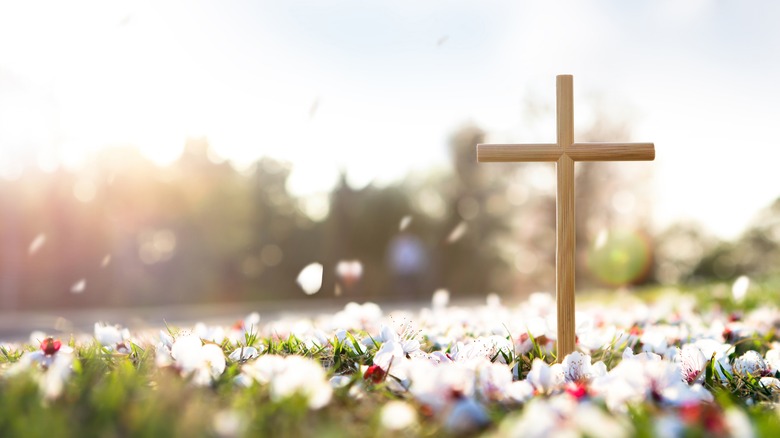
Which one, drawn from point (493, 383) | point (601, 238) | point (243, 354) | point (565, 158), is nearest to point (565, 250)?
point (565, 158)

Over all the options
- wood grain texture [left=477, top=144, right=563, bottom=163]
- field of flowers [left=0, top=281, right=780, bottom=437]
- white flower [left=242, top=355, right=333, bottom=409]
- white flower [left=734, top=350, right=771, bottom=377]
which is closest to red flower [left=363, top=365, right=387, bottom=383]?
field of flowers [left=0, top=281, right=780, bottom=437]

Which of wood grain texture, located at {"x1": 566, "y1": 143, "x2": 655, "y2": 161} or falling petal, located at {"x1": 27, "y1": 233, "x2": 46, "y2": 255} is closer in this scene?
wood grain texture, located at {"x1": 566, "y1": 143, "x2": 655, "y2": 161}

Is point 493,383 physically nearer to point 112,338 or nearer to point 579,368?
point 579,368

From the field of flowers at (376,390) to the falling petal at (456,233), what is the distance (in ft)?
60.5

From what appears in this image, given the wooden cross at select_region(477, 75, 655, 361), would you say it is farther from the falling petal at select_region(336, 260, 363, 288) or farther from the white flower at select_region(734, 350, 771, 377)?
the falling petal at select_region(336, 260, 363, 288)

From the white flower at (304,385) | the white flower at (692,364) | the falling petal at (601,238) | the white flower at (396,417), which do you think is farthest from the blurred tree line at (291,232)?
the white flower at (396,417)

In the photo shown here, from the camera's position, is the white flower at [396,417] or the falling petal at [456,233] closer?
the white flower at [396,417]

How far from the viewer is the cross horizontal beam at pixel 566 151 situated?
3070mm

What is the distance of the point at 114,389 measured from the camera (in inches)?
76.4

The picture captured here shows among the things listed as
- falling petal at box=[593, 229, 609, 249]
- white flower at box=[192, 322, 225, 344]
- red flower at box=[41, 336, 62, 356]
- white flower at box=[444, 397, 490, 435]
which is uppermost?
red flower at box=[41, 336, 62, 356]

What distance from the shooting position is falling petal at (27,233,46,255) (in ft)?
59.9

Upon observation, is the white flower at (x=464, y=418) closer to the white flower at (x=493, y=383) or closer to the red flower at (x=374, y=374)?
the white flower at (x=493, y=383)

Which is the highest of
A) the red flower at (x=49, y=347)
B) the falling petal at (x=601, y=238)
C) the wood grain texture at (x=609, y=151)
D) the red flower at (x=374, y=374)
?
the wood grain texture at (x=609, y=151)

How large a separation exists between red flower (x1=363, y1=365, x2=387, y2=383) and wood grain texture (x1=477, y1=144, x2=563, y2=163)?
116 centimetres
